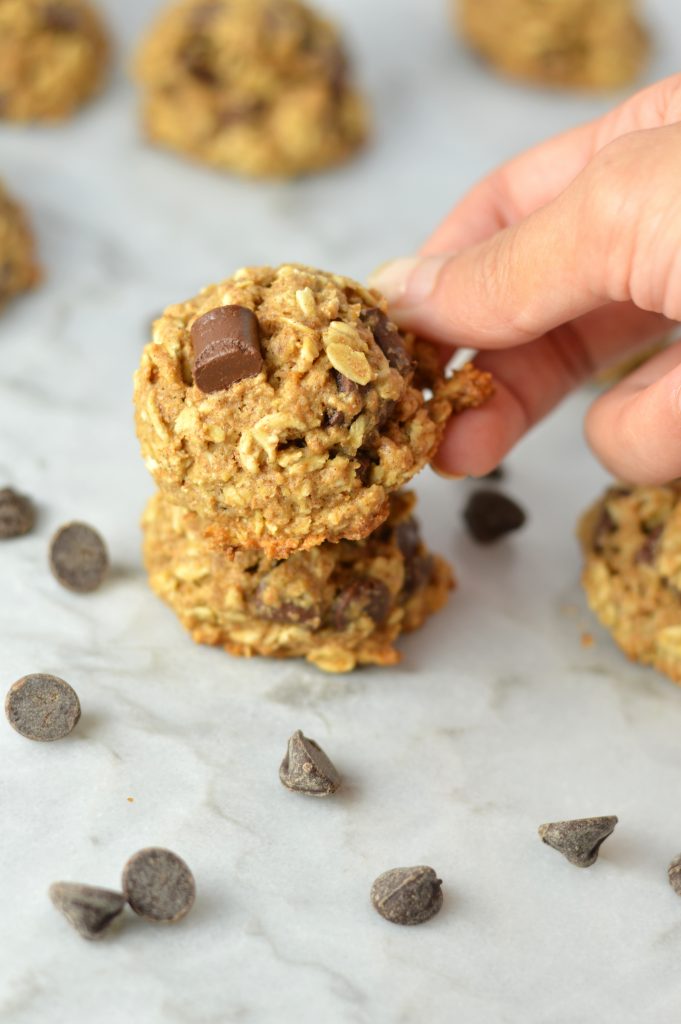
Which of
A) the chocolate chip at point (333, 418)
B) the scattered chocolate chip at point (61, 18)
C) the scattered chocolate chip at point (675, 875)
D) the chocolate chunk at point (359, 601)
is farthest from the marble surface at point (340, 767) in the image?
the scattered chocolate chip at point (61, 18)

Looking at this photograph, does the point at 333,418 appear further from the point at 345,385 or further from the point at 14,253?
the point at 14,253

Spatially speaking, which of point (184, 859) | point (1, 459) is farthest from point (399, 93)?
point (184, 859)

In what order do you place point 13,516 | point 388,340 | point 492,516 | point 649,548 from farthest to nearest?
point 492,516 → point 13,516 → point 649,548 → point 388,340

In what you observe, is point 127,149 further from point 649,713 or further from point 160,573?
point 649,713

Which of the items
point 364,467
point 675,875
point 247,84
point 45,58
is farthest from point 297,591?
point 45,58

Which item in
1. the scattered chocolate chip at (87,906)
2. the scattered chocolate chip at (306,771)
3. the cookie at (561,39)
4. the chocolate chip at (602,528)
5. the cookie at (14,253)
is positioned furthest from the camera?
the cookie at (561,39)

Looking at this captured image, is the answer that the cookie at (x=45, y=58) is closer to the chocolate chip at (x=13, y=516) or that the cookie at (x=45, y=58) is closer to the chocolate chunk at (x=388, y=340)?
the chocolate chip at (x=13, y=516)

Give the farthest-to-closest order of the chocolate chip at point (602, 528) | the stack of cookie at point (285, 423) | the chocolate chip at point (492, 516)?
1. the chocolate chip at point (492, 516)
2. the chocolate chip at point (602, 528)
3. the stack of cookie at point (285, 423)
